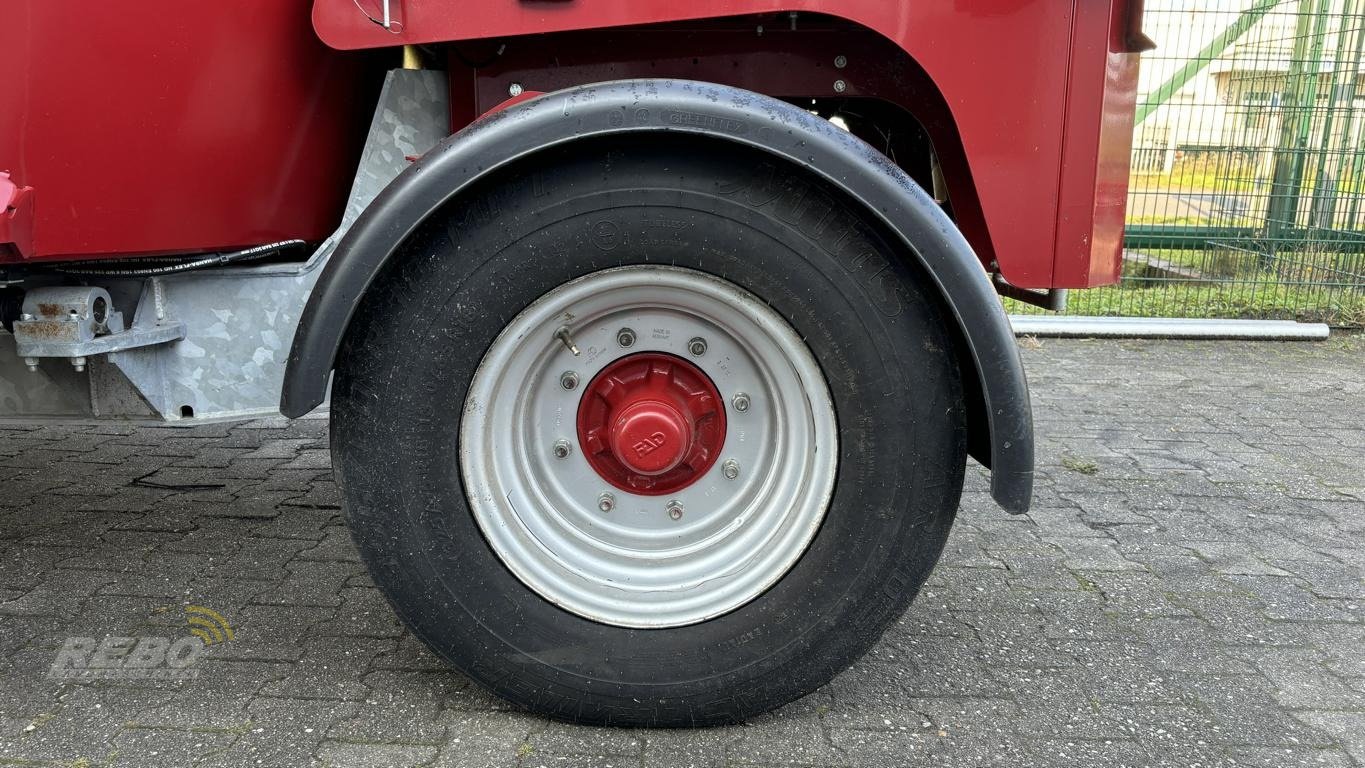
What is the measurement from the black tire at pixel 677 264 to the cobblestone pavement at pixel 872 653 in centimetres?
16

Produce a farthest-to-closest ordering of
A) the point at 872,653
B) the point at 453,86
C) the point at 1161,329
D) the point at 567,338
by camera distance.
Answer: the point at 1161,329 < the point at 872,653 < the point at 453,86 < the point at 567,338

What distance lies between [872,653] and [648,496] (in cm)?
69

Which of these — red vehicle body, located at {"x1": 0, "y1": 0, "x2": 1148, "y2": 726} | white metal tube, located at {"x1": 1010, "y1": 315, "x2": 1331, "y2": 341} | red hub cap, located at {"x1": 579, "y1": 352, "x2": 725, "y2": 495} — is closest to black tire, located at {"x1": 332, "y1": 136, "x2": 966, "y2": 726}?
red vehicle body, located at {"x1": 0, "y1": 0, "x2": 1148, "y2": 726}

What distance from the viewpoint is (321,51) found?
6.53 ft

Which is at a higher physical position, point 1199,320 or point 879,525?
point 879,525

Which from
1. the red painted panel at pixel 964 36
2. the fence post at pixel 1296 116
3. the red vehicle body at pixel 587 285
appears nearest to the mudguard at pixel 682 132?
the red vehicle body at pixel 587 285

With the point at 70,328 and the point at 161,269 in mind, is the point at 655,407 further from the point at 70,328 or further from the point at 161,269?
the point at 70,328

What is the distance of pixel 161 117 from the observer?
5.91 feet

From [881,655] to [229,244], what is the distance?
1.65m

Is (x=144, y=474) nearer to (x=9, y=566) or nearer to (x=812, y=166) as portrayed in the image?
(x=9, y=566)

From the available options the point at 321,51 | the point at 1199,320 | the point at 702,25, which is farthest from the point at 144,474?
the point at 1199,320

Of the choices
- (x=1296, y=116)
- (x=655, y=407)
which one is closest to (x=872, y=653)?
(x=655, y=407)

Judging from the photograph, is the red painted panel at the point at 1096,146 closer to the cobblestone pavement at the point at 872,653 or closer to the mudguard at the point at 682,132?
the mudguard at the point at 682,132

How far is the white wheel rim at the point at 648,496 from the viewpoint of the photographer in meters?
1.86
